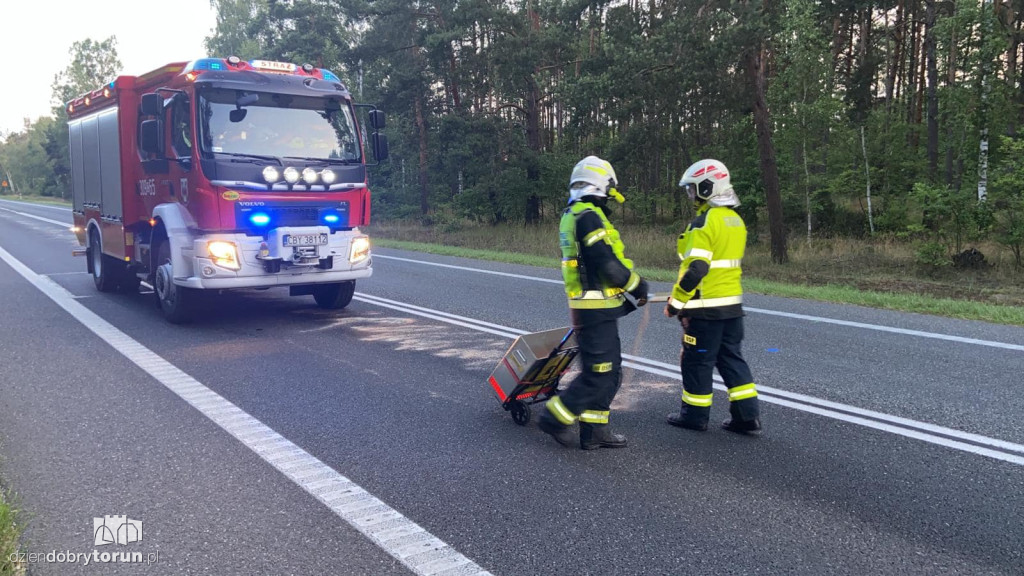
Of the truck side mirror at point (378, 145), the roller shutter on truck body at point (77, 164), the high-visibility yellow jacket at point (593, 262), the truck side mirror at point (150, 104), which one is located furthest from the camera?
the roller shutter on truck body at point (77, 164)

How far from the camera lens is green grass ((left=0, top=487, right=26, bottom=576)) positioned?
303 cm

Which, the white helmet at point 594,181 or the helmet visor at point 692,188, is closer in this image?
the white helmet at point 594,181

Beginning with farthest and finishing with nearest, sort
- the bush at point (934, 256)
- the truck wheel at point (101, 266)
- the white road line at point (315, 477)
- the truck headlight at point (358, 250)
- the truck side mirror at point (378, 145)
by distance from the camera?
the bush at point (934, 256)
the truck wheel at point (101, 266)
the truck side mirror at point (378, 145)
the truck headlight at point (358, 250)
the white road line at point (315, 477)

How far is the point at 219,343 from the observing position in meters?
7.73

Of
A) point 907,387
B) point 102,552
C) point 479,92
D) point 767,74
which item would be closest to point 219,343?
point 102,552

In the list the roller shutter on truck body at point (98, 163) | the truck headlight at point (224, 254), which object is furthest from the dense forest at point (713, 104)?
the truck headlight at point (224, 254)

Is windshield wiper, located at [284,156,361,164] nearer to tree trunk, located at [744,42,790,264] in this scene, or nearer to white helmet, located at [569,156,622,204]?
white helmet, located at [569,156,622,204]

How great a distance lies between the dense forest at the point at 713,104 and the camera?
14023 mm

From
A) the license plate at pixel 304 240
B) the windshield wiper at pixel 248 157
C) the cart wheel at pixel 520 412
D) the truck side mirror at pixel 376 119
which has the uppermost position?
the truck side mirror at pixel 376 119

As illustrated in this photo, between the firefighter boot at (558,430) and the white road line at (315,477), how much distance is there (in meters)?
1.29

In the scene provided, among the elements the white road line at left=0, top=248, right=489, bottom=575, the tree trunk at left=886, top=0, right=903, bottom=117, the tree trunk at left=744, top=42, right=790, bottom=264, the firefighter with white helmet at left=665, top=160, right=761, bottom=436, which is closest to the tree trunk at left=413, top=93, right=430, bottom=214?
the tree trunk at left=744, top=42, right=790, bottom=264

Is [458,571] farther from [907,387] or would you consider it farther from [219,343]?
[219,343]

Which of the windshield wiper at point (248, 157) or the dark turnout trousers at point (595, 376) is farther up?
the windshield wiper at point (248, 157)

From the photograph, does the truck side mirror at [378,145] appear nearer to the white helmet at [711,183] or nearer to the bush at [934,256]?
the white helmet at [711,183]
